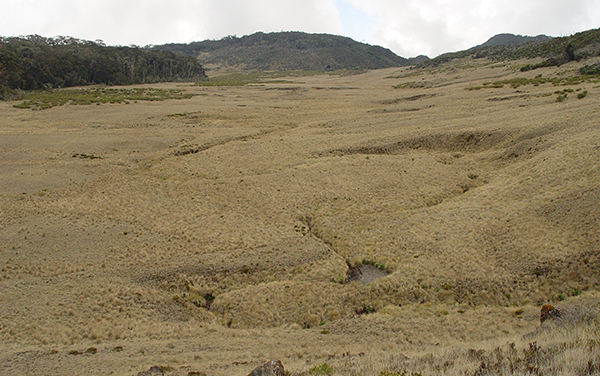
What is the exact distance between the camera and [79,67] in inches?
4562

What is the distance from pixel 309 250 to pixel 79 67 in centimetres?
12055

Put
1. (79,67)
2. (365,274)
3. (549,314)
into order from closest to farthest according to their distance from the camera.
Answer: (549,314), (365,274), (79,67)

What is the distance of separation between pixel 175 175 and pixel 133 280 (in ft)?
51.7

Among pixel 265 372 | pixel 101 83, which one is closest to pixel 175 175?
pixel 265 372

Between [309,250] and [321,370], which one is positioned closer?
[321,370]

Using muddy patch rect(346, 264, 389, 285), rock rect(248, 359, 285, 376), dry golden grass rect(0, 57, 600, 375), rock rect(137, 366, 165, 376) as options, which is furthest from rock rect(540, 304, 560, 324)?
rock rect(137, 366, 165, 376)

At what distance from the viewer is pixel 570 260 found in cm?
1739

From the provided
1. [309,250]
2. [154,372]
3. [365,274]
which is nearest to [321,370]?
[154,372]

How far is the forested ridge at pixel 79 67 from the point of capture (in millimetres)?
90250

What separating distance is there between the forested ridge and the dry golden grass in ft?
207

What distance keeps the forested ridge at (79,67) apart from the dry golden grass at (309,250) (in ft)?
207

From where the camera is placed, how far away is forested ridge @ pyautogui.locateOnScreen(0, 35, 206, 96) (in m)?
90.2

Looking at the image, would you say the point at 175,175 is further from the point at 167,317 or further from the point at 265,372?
the point at 265,372

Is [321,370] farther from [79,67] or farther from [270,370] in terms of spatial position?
[79,67]
